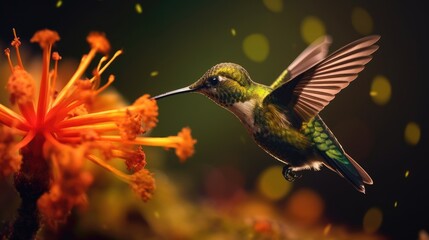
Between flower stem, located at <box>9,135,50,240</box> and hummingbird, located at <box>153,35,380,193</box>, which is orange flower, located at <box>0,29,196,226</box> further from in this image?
hummingbird, located at <box>153,35,380,193</box>

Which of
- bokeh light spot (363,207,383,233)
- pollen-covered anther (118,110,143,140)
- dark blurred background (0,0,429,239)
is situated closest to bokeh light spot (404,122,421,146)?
dark blurred background (0,0,429,239)

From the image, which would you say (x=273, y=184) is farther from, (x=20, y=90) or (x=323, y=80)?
(x=20, y=90)

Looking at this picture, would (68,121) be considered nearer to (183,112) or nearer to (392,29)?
(183,112)

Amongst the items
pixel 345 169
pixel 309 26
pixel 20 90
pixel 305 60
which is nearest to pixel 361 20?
pixel 309 26

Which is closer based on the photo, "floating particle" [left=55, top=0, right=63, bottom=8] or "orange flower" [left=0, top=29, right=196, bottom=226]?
"orange flower" [left=0, top=29, right=196, bottom=226]

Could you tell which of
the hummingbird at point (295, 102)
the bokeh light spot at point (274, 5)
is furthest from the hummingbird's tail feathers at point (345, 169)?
the bokeh light spot at point (274, 5)

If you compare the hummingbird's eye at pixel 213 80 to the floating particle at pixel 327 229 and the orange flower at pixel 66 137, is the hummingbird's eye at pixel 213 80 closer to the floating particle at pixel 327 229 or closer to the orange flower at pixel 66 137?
the orange flower at pixel 66 137

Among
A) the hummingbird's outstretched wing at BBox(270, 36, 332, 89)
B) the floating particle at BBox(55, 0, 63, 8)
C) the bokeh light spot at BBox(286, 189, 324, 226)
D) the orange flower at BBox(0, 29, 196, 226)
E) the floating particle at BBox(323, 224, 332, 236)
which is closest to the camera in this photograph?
the orange flower at BBox(0, 29, 196, 226)
